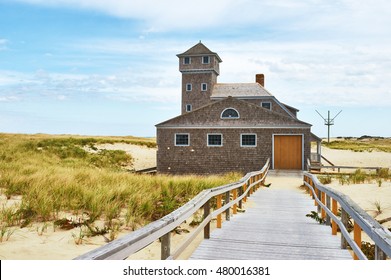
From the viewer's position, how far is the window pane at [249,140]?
28984 mm

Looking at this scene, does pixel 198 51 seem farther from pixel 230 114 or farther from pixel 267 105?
pixel 230 114

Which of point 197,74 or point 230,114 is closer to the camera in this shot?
point 230,114

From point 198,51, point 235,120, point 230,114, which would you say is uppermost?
point 198,51

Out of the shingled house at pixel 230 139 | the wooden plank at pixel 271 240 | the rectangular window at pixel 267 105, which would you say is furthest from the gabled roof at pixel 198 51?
the wooden plank at pixel 271 240

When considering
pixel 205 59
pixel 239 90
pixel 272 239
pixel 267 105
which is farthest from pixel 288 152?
pixel 272 239

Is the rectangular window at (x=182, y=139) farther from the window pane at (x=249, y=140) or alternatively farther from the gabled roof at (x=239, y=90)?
the gabled roof at (x=239, y=90)

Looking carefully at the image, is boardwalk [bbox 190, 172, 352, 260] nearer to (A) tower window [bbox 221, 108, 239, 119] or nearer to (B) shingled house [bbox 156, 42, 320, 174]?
(B) shingled house [bbox 156, 42, 320, 174]

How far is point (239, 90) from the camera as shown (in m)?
40.5

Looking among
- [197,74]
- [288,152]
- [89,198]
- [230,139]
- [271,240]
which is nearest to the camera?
[271,240]

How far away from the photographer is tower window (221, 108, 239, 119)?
96.2 feet

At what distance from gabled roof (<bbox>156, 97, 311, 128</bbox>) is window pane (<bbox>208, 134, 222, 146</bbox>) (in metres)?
0.71

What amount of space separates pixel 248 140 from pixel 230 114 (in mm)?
2246

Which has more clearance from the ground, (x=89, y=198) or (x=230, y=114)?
(x=230, y=114)
